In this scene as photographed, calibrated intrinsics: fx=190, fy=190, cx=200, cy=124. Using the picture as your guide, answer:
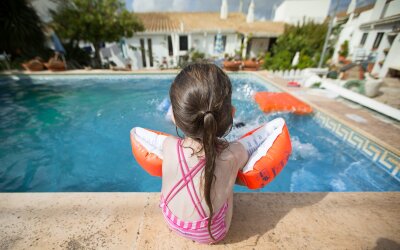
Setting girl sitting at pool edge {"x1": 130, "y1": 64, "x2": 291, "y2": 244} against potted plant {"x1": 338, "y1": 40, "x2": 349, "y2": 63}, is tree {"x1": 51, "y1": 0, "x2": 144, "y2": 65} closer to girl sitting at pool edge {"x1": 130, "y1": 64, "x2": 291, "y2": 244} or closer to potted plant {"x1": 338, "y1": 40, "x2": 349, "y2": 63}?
girl sitting at pool edge {"x1": 130, "y1": 64, "x2": 291, "y2": 244}

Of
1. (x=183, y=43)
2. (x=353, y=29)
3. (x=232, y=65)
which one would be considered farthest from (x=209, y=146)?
(x=183, y=43)

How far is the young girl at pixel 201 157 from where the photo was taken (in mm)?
874

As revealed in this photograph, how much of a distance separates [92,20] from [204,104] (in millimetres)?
12906

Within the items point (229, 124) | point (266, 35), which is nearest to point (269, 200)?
point (229, 124)

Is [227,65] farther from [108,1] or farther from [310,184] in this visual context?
[310,184]

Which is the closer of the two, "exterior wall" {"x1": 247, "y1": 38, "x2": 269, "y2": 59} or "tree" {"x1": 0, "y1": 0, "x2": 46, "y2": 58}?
"tree" {"x1": 0, "y1": 0, "x2": 46, "y2": 58}

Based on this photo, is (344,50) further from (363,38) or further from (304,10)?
(304,10)

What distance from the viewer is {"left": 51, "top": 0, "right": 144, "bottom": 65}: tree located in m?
10.7

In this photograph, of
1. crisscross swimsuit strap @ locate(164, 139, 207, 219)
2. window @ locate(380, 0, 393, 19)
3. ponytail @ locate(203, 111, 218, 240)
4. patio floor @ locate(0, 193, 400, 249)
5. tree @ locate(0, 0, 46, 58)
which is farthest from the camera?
tree @ locate(0, 0, 46, 58)

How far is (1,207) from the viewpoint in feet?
5.29

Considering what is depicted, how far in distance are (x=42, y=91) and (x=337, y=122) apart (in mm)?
10555

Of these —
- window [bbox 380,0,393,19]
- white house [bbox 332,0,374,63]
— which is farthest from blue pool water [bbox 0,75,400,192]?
white house [bbox 332,0,374,63]

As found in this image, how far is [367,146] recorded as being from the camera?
12.3 ft

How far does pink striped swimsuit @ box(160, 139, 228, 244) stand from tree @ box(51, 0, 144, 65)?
12.7 meters
